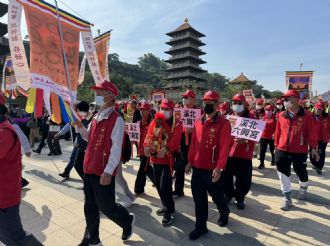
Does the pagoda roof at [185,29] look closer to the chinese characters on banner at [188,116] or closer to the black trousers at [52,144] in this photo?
the black trousers at [52,144]

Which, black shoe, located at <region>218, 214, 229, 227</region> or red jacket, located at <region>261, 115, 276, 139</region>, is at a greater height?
red jacket, located at <region>261, 115, 276, 139</region>

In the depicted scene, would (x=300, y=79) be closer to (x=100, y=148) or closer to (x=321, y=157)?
(x=321, y=157)

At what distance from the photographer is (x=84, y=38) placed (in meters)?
4.53

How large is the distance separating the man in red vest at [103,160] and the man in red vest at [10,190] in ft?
2.56

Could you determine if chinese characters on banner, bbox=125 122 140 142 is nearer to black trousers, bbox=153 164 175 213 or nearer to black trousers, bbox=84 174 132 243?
black trousers, bbox=153 164 175 213

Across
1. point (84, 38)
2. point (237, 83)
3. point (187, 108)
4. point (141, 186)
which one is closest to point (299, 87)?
point (187, 108)

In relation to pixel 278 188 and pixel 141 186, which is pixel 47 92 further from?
pixel 278 188

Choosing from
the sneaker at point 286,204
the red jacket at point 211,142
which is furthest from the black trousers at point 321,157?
the red jacket at point 211,142

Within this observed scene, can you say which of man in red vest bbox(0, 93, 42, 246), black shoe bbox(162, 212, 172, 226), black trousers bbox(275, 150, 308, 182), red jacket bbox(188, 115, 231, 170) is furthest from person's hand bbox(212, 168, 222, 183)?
man in red vest bbox(0, 93, 42, 246)

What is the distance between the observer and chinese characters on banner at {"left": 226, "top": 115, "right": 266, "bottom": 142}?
4410mm

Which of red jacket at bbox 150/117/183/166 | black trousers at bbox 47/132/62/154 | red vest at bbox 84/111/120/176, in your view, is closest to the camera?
red vest at bbox 84/111/120/176

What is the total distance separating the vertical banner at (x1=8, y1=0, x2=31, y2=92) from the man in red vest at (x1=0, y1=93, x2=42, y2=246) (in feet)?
7.07

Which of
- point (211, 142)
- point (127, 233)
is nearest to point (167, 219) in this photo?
point (127, 233)

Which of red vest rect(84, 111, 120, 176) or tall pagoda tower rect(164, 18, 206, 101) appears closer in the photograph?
red vest rect(84, 111, 120, 176)
